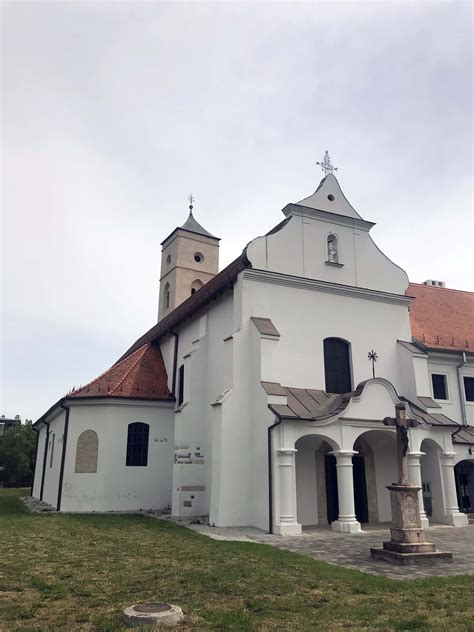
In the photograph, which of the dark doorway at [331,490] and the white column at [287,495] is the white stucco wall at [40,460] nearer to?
the dark doorway at [331,490]

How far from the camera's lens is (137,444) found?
21.3 metres

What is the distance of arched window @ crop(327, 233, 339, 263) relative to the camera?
65.8ft

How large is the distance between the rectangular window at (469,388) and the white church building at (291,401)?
6 centimetres

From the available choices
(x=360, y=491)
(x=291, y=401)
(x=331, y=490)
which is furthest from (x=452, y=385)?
(x=291, y=401)

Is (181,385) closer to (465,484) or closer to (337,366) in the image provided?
(337,366)

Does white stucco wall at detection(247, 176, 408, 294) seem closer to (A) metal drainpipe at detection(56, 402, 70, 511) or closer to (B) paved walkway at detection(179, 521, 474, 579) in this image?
(B) paved walkway at detection(179, 521, 474, 579)

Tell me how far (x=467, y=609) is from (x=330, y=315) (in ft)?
43.1

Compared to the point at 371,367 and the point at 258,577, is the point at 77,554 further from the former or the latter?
the point at 371,367

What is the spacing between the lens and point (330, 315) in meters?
19.2

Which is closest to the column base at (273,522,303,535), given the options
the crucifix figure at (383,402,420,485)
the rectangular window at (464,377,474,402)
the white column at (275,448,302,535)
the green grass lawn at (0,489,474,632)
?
the white column at (275,448,302,535)

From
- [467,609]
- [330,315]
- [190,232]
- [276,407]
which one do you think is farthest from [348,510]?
[190,232]

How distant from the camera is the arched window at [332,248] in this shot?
789 inches

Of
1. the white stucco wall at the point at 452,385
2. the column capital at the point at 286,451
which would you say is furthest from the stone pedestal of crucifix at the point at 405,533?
the white stucco wall at the point at 452,385

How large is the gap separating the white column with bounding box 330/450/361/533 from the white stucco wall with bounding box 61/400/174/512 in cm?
842
